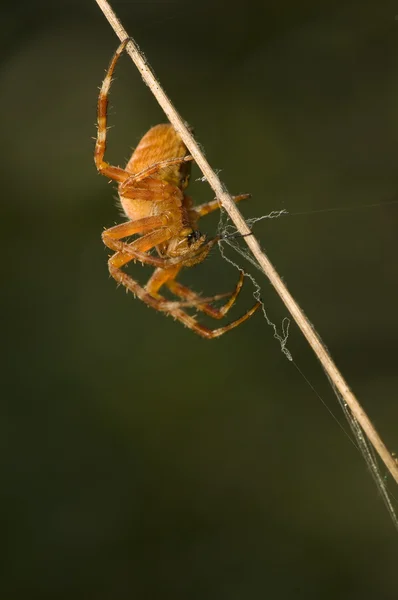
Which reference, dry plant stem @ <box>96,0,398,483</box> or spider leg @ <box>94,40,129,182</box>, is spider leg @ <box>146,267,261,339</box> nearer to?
spider leg @ <box>94,40,129,182</box>

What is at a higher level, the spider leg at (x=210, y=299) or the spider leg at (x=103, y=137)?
the spider leg at (x=103, y=137)

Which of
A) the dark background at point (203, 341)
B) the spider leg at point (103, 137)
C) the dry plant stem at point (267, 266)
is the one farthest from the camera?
the dark background at point (203, 341)

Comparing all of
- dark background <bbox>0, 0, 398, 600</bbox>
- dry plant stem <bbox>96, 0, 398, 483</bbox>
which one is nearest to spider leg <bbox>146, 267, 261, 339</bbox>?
dry plant stem <bbox>96, 0, 398, 483</bbox>

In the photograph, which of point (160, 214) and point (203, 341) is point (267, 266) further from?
point (203, 341)

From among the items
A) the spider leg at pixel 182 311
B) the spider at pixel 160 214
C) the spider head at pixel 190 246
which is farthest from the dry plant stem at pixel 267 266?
the spider leg at pixel 182 311

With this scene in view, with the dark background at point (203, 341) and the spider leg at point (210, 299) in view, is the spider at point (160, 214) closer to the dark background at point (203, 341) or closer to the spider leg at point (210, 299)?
the spider leg at point (210, 299)

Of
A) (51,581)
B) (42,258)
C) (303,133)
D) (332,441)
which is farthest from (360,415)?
(42,258)
